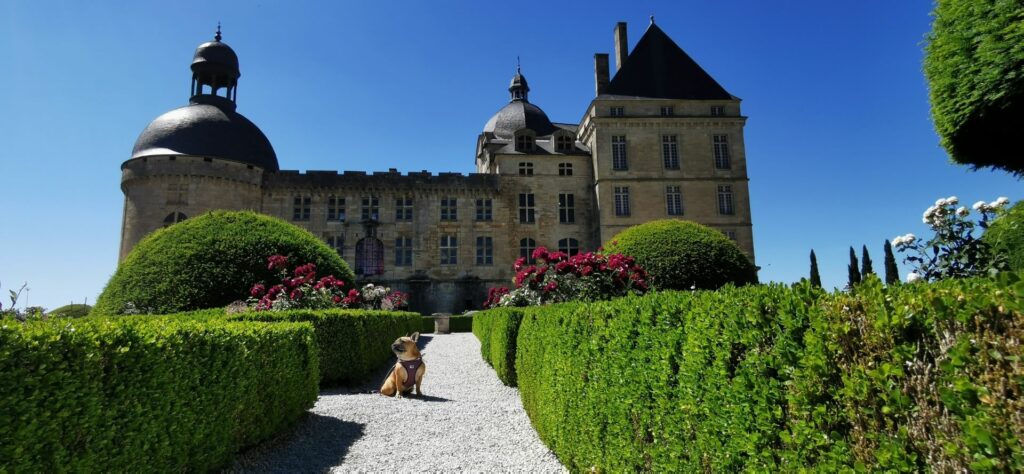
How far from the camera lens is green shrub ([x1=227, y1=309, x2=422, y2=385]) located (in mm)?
8820

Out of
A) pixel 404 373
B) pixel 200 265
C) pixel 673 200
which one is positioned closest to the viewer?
pixel 404 373

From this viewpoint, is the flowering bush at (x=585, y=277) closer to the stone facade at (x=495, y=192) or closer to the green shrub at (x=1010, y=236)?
the green shrub at (x=1010, y=236)

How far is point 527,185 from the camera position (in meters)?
31.2

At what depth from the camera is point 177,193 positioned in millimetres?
27938

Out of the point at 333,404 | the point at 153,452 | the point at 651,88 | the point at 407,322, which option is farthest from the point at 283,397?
A: the point at 651,88

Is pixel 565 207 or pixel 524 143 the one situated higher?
pixel 524 143

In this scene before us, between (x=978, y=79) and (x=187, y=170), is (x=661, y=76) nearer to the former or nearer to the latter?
(x=978, y=79)

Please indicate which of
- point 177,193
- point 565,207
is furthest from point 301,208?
point 565,207

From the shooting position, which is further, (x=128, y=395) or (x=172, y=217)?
(x=172, y=217)

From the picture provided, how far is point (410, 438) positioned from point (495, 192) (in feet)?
83.4

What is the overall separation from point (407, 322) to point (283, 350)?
12.0m

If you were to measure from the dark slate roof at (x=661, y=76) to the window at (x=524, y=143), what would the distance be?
498 cm

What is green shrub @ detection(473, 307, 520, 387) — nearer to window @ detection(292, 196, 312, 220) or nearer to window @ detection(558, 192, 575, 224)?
window @ detection(558, 192, 575, 224)

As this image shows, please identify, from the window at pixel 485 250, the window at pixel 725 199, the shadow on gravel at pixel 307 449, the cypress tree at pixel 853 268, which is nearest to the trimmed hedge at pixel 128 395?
the shadow on gravel at pixel 307 449
